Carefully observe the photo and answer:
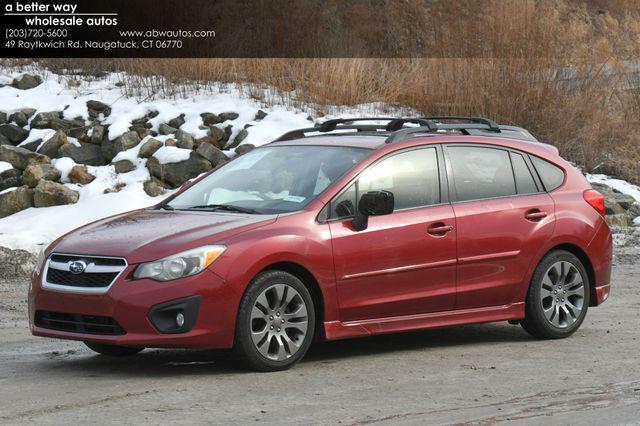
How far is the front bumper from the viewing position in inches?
294

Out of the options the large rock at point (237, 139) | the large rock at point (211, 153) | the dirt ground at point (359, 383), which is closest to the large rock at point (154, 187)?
the large rock at point (211, 153)

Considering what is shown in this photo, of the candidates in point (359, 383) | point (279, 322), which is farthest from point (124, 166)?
point (359, 383)

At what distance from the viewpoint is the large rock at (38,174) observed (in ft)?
56.1

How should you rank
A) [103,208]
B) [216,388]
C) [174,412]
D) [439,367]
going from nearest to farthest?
[174,412], [216,388], [439,367], [103,208]

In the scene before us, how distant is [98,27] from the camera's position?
958 inches

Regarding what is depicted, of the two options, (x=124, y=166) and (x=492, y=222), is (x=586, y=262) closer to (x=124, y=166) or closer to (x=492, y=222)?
(x=492, y=222)

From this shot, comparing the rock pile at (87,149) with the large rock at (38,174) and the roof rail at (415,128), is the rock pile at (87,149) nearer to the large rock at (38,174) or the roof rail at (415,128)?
the large rock at (38,174)

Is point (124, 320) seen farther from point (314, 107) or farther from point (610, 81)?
point (610, 81)

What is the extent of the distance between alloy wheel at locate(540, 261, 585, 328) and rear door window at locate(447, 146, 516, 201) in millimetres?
680

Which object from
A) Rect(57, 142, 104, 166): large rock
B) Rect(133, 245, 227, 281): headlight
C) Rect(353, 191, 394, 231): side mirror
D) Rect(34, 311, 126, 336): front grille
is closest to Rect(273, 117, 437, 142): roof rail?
Rect(353, 191, 394, 231): side mirror

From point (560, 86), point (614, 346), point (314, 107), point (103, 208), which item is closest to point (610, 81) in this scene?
point (560, 86)

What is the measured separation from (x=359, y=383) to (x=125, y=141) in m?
11.2

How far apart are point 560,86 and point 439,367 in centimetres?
1267

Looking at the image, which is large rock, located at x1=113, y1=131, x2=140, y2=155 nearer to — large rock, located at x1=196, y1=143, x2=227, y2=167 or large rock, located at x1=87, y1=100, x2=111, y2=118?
large rock, located at x1=196, y1=143, x2=227, y2=167
